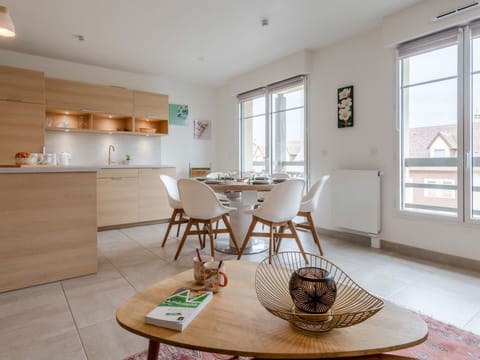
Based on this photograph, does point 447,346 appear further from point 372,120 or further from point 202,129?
point 202,129

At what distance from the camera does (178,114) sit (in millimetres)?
5996

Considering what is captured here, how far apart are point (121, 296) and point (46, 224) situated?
94cm

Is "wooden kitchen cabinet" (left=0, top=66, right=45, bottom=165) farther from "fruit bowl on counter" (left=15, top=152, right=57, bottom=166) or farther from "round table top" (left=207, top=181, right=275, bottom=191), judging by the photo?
"round table top" (left=207, top=181, right=275, bottom=191)

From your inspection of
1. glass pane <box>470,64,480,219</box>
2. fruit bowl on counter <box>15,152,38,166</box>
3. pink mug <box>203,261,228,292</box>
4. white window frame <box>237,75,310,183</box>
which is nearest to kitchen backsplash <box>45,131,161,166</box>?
white window frame <box>237,75,310,183</box>

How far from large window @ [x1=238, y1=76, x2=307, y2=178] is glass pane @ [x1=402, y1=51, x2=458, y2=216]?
154 centimetres

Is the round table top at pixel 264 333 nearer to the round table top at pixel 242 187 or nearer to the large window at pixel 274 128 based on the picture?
the round table top at pixel 242 187

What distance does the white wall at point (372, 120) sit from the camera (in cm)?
308

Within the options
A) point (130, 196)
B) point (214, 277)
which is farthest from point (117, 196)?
point (214, 277)

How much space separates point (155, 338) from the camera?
88cm

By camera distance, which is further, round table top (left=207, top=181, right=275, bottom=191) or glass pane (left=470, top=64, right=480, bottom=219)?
round table top (left=207, top=181, right=275, bottom=191)

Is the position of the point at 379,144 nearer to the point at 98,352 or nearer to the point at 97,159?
the point at 98,352

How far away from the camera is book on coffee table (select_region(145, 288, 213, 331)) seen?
3.07ft

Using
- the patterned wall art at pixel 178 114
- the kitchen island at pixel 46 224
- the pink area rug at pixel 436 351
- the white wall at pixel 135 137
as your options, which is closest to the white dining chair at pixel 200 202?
the kitchen island at pixel 46 224

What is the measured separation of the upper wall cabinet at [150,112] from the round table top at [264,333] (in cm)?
462
